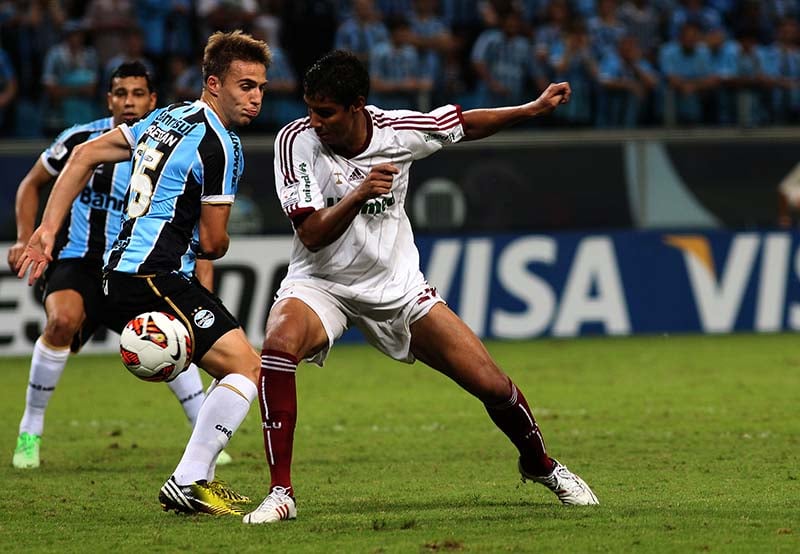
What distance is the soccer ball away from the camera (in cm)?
633

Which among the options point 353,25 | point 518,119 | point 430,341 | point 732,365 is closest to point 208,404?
point 430,341

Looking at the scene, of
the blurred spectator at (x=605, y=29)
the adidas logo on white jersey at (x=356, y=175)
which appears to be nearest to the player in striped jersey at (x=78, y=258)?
the adidas logo on white jersey at (x=356, y=175)

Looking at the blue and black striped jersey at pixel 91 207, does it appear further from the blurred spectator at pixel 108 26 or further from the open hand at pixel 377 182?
the blurred spectator at pixel 108 26

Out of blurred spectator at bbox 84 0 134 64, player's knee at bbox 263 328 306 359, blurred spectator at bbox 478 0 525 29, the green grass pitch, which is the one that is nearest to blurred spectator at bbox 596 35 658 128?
blurred spectator at bbox 478 0 525 29

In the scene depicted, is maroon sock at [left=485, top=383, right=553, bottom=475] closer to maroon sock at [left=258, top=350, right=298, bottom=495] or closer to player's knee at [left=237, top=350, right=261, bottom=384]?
maroon sock at [left=258, top=350, right=298, bottom=495]

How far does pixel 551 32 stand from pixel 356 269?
39.9 feet

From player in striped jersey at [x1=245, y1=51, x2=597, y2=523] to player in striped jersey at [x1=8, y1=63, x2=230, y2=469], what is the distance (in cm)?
Result: 186

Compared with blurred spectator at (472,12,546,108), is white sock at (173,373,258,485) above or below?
below

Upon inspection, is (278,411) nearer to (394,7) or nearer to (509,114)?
(509,114)

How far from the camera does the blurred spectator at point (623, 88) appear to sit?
1745cm

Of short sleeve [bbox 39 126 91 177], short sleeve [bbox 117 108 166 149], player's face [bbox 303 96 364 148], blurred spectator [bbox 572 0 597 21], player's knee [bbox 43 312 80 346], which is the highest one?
blurred spectator [bbox 572 0 597 21]

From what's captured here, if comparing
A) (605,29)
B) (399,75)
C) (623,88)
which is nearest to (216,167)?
(399,75)

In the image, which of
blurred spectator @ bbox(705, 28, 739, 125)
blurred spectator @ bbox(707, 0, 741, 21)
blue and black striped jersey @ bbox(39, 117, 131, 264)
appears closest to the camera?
blue and black striped jersey @ bbox(39, 117, 131, 264)

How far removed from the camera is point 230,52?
6.61m
